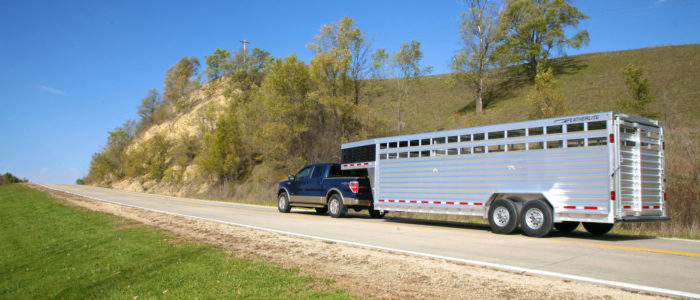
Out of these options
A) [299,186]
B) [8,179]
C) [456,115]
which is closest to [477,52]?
[456,115]

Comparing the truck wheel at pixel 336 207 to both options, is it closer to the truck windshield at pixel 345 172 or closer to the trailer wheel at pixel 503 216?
the truck windshield at pixel 345 172

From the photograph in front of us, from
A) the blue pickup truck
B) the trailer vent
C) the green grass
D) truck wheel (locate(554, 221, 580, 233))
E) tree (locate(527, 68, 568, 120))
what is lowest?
the green grass

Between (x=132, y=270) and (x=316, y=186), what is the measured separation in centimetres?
1017

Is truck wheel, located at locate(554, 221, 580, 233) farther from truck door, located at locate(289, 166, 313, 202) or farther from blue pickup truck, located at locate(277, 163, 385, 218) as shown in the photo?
truck door, located at locate(289, 166, 313, 202)

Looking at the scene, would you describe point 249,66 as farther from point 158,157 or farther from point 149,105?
point 149,105

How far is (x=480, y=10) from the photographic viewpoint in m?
50.0

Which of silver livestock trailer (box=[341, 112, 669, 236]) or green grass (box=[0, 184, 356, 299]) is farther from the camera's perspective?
silver livestock trailer (box=[341, 112, 669, 236])

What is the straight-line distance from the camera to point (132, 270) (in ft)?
25.5

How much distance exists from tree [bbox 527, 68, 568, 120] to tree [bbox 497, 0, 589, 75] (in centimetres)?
2957

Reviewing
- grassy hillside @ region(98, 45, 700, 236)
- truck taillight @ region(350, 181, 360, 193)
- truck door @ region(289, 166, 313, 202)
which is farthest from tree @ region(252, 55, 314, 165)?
truck taillight @ region(350, 181, 360, 193)

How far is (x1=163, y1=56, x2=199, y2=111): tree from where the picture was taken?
74562 millimetres

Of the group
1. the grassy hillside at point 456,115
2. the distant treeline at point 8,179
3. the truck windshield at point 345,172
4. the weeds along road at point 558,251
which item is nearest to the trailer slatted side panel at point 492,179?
the weeds along road at point 558,251

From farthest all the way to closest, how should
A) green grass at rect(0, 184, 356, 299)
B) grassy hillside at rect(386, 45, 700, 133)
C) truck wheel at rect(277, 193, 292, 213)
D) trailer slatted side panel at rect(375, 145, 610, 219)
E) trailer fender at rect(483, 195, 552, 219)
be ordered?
grassy hillside at rect(386, 45, 700, 133), truck wheel at rect(277, 193, 292, 213), trailer fender at rect(483, 195, 552, 219), trailer slatted side panel at rect(375, 145, 610, 219), green grass at rect(0, 184, 356, 299)

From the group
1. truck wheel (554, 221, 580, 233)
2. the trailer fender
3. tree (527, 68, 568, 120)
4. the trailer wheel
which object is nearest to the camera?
the trailer fender
